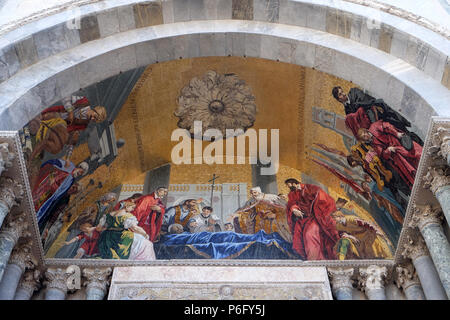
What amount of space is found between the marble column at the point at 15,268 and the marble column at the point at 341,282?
14.4 ft

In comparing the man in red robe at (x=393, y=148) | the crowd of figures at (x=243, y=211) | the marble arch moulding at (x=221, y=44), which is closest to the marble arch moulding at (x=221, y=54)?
the marble arch moulding at (x=221, y=44)

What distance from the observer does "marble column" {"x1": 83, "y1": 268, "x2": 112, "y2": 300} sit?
28.0ft

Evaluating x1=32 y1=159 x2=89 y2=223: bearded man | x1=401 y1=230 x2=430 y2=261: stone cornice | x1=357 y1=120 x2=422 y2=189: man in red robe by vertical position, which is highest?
x1=357 y1=120 x2=422 y2=189: man in red robe

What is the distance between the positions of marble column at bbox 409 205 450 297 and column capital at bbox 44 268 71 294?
503 cm

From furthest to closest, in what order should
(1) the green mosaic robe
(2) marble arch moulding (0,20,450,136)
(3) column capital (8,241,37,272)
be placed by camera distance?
(1) the green mosaic robe < (3) column capital (8,241,37,272) < (2) marble arch moulding (0,20,450,136)

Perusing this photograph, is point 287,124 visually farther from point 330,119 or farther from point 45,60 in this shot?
point 45,60

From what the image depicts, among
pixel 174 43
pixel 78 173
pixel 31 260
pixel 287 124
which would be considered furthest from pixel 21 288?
pixel 287 124

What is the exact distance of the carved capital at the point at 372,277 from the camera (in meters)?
8.69

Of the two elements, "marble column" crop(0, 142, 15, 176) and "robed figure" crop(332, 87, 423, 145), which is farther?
"robed figure" crop(332, 87, 423, 145)

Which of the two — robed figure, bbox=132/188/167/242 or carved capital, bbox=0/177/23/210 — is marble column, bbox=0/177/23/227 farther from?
robed figure, bbox=132/188/167/242

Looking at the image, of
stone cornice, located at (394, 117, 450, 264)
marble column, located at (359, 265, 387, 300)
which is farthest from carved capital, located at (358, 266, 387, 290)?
stone cornice, located at (394, 117, 450, 264)

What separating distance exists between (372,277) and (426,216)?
1353 millimetres

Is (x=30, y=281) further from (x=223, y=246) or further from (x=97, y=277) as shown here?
(x=223, y=246)

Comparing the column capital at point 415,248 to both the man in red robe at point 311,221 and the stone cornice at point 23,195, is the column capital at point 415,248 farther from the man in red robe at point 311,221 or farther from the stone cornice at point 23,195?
the stone cornice at point 23,195
